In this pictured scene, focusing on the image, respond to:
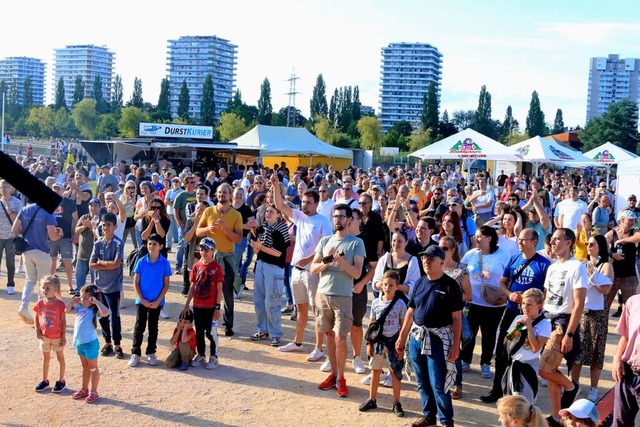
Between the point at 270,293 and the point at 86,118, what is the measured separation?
90.8 metres

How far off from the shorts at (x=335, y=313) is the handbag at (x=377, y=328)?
310 millimetres

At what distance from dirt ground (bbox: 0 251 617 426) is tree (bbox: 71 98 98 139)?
89.4 m

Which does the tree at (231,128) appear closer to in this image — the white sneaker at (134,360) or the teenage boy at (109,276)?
the teenage boy at (109,276)

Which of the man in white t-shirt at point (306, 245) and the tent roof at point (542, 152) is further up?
the tent roof at point (542, 152)

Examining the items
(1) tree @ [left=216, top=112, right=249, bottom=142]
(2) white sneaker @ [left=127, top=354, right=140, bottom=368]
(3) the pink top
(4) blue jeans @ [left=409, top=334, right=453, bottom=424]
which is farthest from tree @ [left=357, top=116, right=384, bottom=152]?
(3) the pink top

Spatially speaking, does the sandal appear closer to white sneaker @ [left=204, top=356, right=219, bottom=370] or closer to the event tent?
white sneaker @ [left=204, top=356, right=219, bottom=370]

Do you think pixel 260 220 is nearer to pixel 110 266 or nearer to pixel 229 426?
pixel 110 266

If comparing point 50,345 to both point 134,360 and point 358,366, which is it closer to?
point 134,360

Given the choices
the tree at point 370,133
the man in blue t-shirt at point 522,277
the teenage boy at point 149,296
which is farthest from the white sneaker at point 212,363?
the tree at point 370,133

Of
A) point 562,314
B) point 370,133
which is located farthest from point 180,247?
point 370,133

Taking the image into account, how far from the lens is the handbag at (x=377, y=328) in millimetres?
5840

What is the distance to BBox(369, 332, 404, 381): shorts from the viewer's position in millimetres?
5797

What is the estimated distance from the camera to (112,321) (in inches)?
281

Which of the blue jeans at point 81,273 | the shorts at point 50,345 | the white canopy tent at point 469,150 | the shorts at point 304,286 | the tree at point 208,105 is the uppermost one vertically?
the tree at point 208,105
